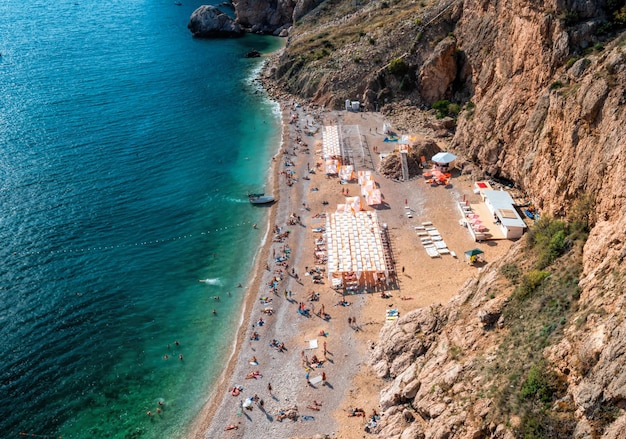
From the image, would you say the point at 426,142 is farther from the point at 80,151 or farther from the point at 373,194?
the point at 80,151

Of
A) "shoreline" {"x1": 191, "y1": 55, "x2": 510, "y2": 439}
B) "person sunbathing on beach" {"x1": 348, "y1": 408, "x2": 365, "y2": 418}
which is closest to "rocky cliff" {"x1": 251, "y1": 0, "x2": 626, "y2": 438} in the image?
"person sunbathing on beach" {"x1": 348, "y1": 408, "x2": 365, "y2": 418}

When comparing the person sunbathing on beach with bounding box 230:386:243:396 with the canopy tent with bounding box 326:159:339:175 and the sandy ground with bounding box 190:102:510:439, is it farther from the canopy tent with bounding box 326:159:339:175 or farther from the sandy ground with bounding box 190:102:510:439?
the canopy tent with bounding box 326:159:339:175

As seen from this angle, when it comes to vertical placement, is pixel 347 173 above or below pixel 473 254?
above

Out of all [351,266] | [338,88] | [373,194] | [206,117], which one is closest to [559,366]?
[351,266]

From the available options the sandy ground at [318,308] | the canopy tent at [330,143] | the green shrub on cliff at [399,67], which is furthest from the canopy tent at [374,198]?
the green shrub on cliff at [399,67]

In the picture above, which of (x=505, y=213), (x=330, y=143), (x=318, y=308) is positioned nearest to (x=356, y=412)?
(x=318, y=308)

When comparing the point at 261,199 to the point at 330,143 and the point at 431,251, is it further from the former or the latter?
the point at 431,251

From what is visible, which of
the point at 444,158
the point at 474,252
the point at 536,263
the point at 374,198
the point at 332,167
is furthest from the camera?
the point at 332,167
